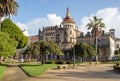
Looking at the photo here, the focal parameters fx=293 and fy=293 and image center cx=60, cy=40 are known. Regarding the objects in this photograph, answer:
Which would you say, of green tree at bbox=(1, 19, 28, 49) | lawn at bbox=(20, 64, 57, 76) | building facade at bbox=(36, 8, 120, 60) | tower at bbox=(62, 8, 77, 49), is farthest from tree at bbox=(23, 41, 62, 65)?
tower at bbox=(62, 8, 77, 49)

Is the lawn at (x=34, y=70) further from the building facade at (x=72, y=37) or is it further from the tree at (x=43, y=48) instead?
the building facade at (x=72, y=37)

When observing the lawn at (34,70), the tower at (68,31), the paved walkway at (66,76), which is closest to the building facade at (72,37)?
the tower at (68,31)

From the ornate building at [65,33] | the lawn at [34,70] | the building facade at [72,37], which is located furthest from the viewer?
the ornate building at [65,33]

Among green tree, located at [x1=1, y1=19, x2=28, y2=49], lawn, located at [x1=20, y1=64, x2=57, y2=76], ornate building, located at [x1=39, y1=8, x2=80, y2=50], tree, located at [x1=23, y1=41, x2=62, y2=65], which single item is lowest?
lawn, located at [x1=20, y1=64, x2=57, y2=76]

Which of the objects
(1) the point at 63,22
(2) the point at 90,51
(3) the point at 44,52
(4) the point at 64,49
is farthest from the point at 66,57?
(3) the point at 44,52

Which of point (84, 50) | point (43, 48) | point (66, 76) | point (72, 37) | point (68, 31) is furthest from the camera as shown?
point (68, 31)

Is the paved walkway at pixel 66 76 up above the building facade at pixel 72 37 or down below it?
below

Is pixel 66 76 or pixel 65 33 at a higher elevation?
pixel 65 33

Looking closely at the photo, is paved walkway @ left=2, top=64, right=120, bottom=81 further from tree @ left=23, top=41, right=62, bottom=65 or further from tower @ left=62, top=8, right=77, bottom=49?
tower @ left=62, top=8, right=77, bottom=49

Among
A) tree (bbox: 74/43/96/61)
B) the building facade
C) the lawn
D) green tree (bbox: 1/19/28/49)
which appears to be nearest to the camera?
the lawn

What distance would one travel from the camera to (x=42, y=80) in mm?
29625

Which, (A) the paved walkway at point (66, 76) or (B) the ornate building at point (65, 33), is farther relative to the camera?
(B) the ornate building at point (65, 33)

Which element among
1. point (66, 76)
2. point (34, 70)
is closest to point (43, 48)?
point (34, 70)

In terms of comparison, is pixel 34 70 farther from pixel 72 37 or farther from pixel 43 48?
pixel 72 37
